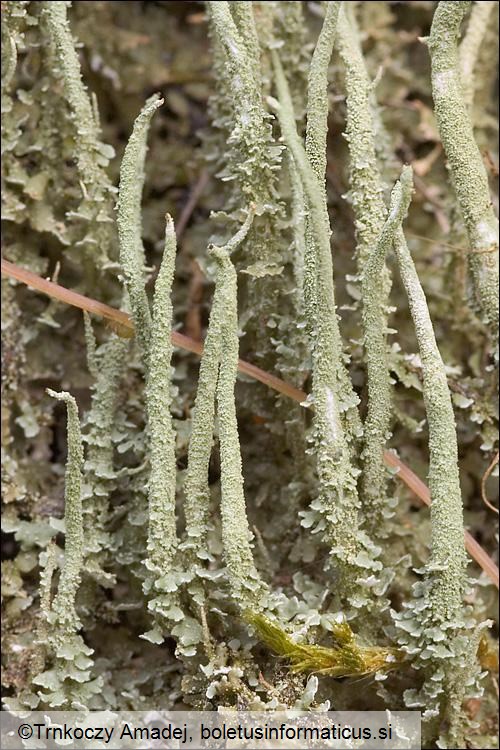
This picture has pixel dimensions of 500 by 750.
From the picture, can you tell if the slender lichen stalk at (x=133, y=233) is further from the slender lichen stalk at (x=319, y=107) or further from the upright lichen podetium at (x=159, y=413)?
the slender lichen stalk at (x=319, y=107)

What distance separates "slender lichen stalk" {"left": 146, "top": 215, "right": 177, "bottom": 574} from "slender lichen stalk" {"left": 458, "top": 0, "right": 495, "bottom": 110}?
1.99 feet

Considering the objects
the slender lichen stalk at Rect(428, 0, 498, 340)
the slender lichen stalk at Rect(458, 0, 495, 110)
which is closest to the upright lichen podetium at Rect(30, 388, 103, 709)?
the slender lichen stalk at Rect(428, 0, 498, 340)

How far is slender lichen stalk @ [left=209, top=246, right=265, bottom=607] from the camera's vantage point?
3.28 ft

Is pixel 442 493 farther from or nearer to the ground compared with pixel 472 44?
Result: nearer to the ground

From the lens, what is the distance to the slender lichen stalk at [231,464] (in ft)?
3.28

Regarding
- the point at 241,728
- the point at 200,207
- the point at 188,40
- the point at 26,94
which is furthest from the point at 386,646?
the point at 188,40

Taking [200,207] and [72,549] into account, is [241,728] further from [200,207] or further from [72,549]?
[200,207]

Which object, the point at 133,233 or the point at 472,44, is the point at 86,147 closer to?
the point at 133,233

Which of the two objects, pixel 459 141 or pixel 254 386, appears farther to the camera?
pixel 254 386

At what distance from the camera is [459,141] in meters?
1.12

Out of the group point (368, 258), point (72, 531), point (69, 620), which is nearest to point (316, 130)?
point (368, 258)

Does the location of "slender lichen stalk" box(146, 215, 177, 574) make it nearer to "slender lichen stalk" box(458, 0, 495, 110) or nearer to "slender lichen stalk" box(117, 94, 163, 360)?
"slender lichen stalk" box(117, 94, 163, 360)

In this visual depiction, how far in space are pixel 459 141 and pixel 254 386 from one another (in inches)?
17.1

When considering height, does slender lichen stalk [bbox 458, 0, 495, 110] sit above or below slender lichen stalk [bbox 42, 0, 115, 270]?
above
